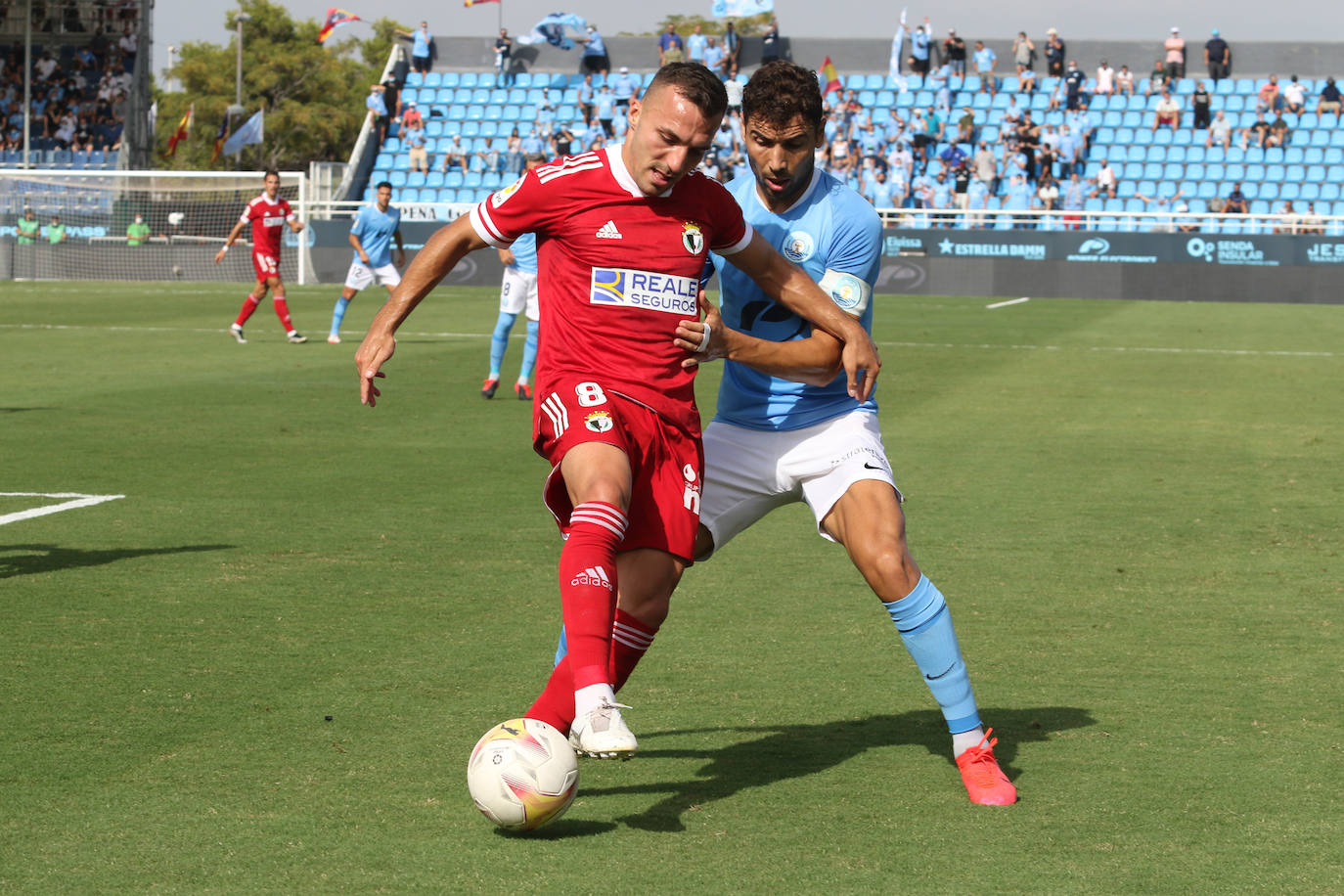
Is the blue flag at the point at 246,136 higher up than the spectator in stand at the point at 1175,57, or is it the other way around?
the spectator in stand at the point at 1175,57

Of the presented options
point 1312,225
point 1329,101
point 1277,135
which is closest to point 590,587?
point 1312,225

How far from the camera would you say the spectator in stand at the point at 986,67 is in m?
42.3

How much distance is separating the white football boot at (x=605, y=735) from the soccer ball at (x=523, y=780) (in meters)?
0.21

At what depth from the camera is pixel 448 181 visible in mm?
42406

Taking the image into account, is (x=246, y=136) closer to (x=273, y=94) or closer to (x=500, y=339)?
(x=273, y=94)

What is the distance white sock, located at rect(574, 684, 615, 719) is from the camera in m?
3.70

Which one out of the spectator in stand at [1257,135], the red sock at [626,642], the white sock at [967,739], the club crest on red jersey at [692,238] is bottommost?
the white sock at [967,739]

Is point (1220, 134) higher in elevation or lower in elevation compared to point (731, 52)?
lower

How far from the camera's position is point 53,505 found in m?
8.99

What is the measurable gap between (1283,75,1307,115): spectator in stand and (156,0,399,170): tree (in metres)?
42.2

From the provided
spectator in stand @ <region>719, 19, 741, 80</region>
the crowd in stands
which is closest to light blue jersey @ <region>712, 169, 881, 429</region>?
spectator in stand @ <region>719, 19, 741, 80</region>

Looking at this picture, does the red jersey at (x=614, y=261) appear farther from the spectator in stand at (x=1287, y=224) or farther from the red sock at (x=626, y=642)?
the spectator in stand at (x=1287, y=224)

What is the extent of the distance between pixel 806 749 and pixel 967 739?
570mm

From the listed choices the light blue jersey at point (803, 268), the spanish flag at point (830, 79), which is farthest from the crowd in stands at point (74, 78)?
the light blue jersey at point (803, 268)
